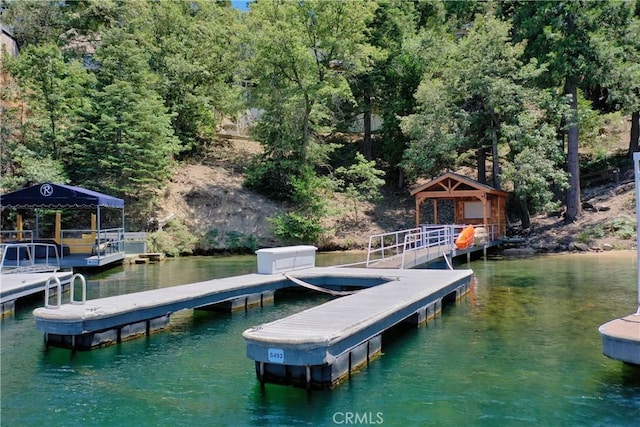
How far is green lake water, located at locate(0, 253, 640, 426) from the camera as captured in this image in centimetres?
596

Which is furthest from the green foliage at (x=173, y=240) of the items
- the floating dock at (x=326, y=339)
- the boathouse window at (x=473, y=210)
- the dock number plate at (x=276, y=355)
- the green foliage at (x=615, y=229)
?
the dock number plate at (x=276, y=355)

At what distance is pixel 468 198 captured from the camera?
26.9m

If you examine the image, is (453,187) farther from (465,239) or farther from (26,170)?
(26,170)

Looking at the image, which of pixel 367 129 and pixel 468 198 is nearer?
pixel 468 198

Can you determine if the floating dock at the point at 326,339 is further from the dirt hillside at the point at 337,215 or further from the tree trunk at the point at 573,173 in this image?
the tree trunk at the point at 573,173

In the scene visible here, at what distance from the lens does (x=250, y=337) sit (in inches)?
265

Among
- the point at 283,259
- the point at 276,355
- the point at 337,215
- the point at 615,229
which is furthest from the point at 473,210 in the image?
the point at 276,355

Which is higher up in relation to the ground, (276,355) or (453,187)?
(453,187)

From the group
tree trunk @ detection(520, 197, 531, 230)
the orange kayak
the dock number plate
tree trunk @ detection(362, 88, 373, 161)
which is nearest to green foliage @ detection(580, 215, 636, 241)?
tree trunk @ detection(520, 197, 531, 230)

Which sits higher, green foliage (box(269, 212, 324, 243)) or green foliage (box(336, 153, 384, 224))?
green foliage (box(336, 153, 384, 224))

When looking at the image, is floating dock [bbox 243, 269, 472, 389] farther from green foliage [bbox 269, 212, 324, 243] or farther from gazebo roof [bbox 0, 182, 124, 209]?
green foliage [bbox 269, 212, 324, 243]

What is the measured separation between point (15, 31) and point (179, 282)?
2619cm

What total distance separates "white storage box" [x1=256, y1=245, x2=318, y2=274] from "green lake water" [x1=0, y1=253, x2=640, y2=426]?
7.15ft

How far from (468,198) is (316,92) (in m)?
9.38
